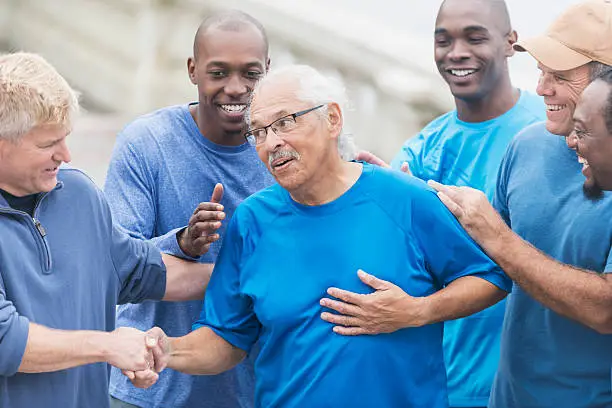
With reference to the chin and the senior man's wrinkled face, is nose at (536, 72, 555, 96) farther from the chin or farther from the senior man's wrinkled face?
the senior man's wrinkled face

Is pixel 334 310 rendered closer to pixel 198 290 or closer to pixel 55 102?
pixel 198 290

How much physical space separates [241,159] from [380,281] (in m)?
1.01

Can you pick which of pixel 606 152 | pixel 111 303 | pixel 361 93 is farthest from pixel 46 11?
pixel 606 152

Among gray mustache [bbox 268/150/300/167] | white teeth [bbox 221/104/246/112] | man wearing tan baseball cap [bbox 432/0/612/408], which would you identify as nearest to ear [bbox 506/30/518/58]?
man wearing tan baseball cap [bbox 432/0/612/408]

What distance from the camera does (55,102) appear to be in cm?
335

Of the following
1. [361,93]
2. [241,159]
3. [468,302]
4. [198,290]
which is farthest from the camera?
[361,93]

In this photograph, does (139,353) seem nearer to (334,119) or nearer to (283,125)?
(283,125)

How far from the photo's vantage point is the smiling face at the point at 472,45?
498cm

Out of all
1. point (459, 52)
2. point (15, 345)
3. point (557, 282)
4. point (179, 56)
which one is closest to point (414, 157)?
point (459, 52)

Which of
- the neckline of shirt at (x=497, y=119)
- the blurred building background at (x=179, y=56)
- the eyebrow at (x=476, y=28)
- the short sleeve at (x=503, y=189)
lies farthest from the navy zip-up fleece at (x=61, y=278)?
the blurred building background at (x=179, y=56)

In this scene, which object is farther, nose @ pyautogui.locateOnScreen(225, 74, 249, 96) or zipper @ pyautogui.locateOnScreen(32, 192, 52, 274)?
nose @ pyautogui.locateOnScreen(225, 74, 249, 96)

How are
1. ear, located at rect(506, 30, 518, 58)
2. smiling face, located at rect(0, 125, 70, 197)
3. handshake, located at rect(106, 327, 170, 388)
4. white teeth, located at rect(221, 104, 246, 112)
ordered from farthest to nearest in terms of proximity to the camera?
ear, located at rect(506, 30, 518, 58) → white teeth, located at rect(221, 104, 246, 112) → handshake, located at rect(106, 327, 170, 388) → smiling face, located at rect(0, 125, 70, 197)

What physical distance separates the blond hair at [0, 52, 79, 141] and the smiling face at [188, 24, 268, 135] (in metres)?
0.99

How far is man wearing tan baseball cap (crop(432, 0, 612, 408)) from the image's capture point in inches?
143
